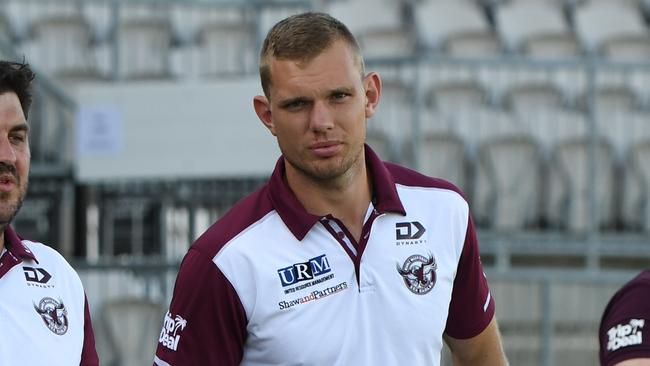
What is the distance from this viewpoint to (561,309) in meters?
8.28

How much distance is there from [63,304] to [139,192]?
6183 mm

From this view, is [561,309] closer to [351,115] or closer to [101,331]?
[101,331]

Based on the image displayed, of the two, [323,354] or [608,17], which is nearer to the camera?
[323,354]

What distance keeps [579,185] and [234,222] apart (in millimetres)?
7137

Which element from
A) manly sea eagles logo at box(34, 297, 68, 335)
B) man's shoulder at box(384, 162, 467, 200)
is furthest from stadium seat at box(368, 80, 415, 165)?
manly sea eagles logo at box(34, 297, 68, 335)

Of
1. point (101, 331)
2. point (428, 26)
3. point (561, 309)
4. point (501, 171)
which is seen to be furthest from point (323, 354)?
point (428, 26)

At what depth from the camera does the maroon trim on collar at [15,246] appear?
367cm

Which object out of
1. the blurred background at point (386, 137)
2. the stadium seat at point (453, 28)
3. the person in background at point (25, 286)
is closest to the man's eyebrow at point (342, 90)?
the person in background at point (25, 286)

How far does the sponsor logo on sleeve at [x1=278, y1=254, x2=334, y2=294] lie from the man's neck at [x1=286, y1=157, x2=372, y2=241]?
0.13 metres

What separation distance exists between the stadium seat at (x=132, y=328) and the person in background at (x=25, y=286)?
16.8 ft


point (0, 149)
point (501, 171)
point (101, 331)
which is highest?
point (0, 149)

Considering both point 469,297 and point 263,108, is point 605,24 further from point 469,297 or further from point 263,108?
point 263,108

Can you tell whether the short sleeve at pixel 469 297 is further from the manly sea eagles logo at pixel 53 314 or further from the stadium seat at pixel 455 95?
the stadium seat at pixel 455 95

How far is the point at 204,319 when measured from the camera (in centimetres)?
357
